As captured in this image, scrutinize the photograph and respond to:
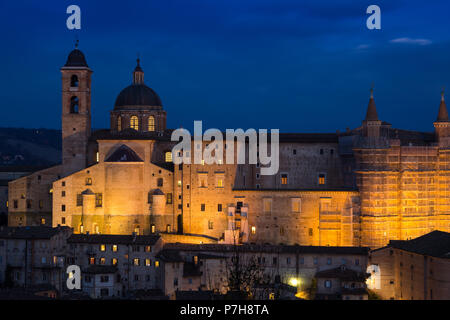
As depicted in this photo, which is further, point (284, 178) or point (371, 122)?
point (284, 178)

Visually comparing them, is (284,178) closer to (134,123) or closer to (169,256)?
(169,256)

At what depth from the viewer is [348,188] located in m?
46.9

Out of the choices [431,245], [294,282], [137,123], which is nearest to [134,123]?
[137,123]

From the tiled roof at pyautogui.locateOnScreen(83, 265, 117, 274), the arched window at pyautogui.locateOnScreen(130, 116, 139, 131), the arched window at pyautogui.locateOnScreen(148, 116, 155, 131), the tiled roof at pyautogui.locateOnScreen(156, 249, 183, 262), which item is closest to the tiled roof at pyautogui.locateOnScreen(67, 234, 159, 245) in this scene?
the tiled roof at pyautogui.locateOnScreen(156, 249, 183, 262)

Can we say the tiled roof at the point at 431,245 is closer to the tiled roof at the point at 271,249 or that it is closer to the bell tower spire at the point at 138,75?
the tiled roof at the point at 271,249

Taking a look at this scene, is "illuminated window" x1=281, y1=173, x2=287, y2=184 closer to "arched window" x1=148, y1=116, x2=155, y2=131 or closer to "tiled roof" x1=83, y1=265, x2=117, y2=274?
"arched window" x1=148, y1=116, x2=155, y2=131

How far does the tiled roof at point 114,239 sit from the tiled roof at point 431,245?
49.7 feet

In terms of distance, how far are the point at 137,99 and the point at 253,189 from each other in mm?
14400

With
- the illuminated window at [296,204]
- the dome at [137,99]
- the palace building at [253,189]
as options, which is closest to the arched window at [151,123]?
the dome at [137,99]

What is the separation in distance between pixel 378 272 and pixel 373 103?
1280cm

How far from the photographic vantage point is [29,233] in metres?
42.1
